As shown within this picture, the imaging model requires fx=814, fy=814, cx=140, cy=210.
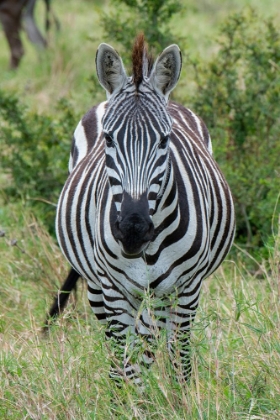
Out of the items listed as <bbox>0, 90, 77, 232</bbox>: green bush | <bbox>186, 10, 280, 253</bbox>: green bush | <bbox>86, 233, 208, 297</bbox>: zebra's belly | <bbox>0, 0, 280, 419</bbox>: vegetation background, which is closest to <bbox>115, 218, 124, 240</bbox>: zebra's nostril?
<bbox>86, 233, 208, 297</bbox>: zebra's belly

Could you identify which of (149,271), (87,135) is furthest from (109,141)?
(87,135)

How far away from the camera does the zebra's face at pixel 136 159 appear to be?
2.99 meters

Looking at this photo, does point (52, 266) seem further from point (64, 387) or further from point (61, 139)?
point (64, 387)

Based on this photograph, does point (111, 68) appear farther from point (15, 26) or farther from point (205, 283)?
point (15, 26)

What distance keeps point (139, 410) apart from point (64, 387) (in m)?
0.34

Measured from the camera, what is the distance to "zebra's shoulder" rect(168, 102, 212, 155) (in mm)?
4270

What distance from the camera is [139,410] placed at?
3215 mm

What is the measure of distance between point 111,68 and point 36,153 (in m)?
3.52

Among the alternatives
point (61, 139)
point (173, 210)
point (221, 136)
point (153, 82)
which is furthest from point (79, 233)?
point (61, 139)

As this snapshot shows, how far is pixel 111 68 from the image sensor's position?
3.29m

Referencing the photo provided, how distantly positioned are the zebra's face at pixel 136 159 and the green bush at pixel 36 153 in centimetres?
338

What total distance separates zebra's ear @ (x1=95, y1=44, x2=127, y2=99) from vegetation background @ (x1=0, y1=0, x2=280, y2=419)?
40.2 inches

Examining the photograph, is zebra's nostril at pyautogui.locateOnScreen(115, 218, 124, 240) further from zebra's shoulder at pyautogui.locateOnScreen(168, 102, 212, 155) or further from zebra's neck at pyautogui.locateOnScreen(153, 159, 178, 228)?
zebra's shoulder at pyautogui.locateOnScreen(168, 102, 212, 155)

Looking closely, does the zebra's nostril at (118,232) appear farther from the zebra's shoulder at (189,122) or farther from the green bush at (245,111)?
the green bush at (245,111)
